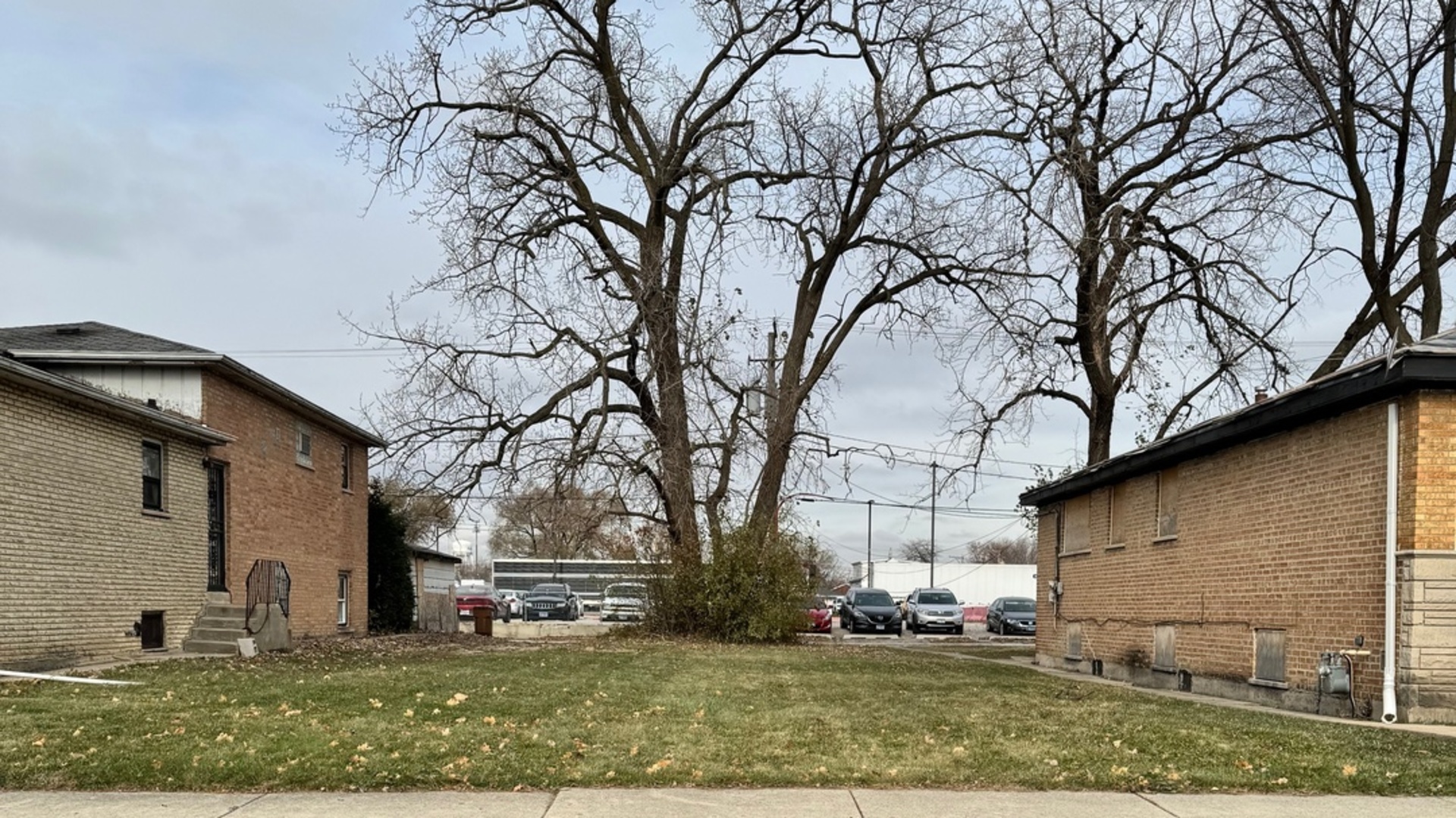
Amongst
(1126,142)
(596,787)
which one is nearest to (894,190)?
(1126,142)

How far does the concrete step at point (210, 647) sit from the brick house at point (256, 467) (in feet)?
2.32

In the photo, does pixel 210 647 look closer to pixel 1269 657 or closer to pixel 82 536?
pixel 82 536

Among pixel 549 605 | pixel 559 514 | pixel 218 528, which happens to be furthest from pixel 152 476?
pixel 549 605

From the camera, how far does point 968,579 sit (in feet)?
223

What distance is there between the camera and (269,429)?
22.3 meters

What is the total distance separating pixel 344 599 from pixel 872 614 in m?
18.6

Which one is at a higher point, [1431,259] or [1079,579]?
[1431,259]

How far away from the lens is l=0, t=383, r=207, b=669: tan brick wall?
1424cm

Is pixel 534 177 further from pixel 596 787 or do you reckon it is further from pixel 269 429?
pixel 596 787

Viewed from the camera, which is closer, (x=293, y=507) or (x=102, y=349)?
(x=102, y=349)

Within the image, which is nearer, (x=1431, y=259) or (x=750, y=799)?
(x=750, y=799)

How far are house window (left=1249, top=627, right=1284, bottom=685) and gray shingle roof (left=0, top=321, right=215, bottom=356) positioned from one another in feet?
49.8

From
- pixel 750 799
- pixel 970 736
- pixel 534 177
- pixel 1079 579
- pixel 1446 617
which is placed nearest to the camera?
pixel 750 799

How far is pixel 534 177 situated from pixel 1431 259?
716 inches
